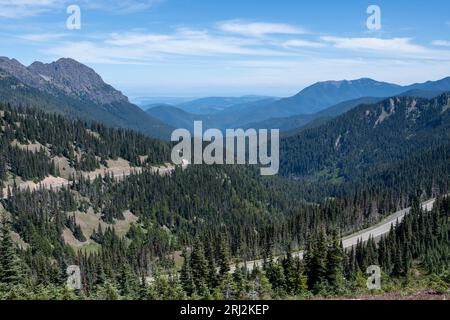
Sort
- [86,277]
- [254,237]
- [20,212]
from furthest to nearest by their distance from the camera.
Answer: [20,212]
[254,237]
[86,277]

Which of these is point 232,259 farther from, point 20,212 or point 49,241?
point 20,212

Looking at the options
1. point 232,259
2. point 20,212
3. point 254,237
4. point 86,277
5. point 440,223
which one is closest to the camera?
point 86,277
